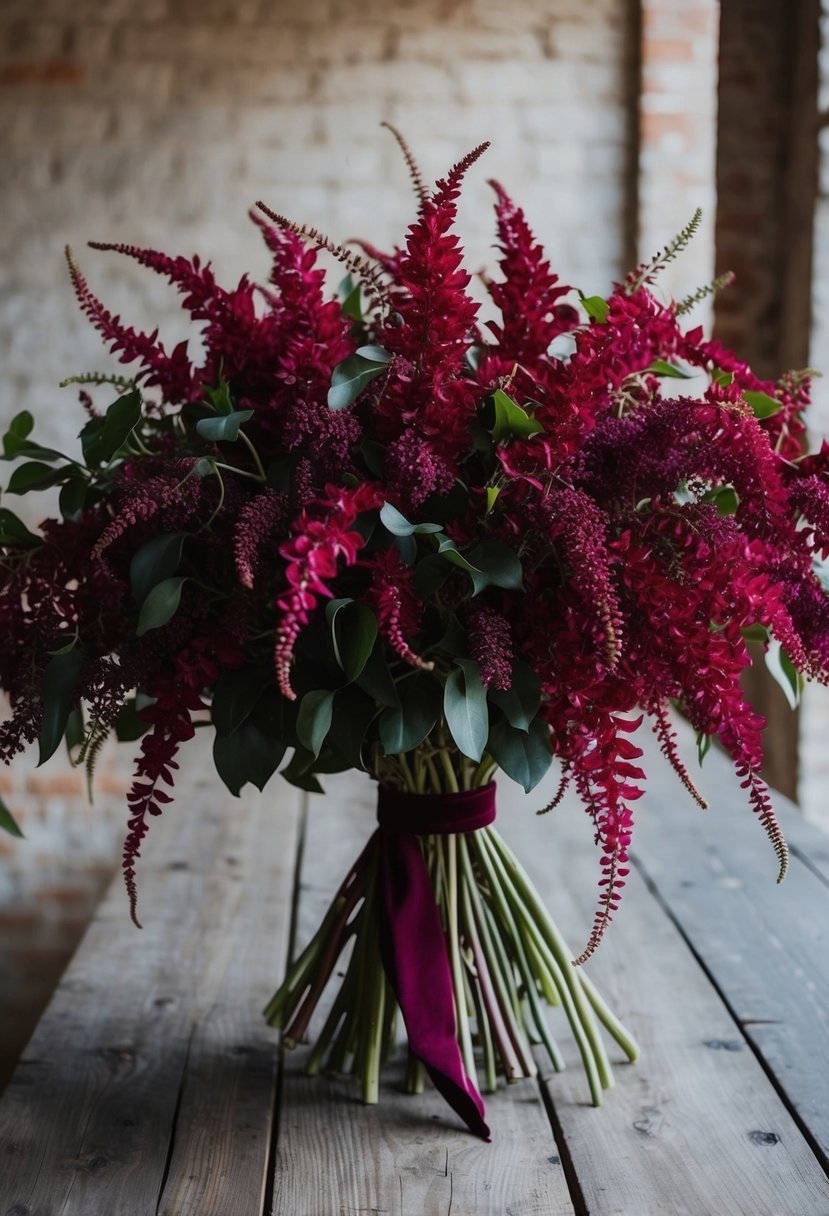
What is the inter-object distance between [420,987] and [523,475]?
0.45m

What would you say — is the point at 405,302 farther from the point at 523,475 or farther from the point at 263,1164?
the point at 263,1164

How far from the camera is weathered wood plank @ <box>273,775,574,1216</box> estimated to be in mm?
904

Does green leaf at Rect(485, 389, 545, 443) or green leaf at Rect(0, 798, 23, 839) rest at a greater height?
green leaf at Rect(485, 389, 545, 443)

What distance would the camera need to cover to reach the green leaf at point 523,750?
0.87 meters

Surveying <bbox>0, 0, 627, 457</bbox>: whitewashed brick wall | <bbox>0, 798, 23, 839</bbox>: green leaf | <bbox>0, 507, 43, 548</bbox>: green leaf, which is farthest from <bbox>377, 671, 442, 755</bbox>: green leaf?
<bbox>0, 0, 627, 457</bbox>: whitewashed brick wall

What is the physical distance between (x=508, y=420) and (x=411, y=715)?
228 mm

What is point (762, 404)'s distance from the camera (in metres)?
0.95

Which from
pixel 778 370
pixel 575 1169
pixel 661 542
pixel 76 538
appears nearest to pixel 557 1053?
pixel 575 1169

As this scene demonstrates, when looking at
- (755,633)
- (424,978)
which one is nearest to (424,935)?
(424,978)

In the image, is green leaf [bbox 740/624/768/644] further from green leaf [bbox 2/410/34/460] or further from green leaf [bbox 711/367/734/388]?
green leaf [bbox 2/410/34/460]

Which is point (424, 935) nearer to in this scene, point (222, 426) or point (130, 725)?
point (130, 725)

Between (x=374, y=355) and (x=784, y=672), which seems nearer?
(x=374, y=355)

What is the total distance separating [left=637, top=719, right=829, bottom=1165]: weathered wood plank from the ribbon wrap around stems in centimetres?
32

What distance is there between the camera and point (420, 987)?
38.3 inches
